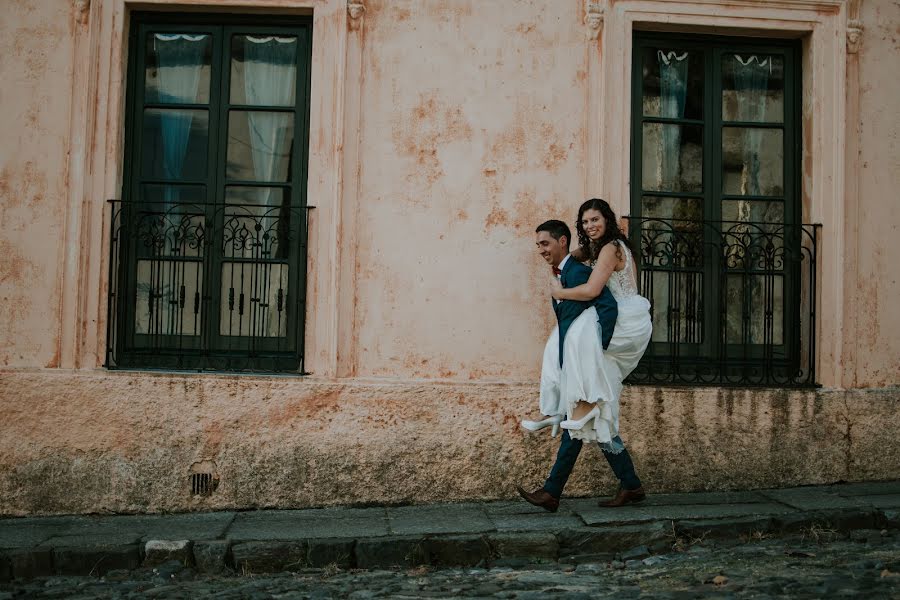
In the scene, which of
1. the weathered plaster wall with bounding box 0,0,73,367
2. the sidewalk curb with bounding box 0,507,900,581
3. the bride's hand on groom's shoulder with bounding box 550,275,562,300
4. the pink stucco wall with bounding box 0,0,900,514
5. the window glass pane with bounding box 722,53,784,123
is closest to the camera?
the sidewalk curb with bounding box 0,507,900,581

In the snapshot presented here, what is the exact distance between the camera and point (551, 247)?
22.2 ft

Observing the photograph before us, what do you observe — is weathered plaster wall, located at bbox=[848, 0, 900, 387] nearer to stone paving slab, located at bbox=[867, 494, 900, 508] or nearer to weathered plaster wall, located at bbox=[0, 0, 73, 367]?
stone paving slab, located at bbox=[867, 494, 900, 508]

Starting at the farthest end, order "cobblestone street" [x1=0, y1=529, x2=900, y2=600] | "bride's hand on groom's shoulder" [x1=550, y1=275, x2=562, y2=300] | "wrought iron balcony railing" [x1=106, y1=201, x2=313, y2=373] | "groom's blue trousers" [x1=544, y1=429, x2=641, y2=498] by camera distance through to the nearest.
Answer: "wrought iron balcony railing" [x1=106, y1=201, x2=313, y2=373] → "bride's hand on groom's shoulder" [x1=550, y1=275, x2=562, y2=300] → "groom's blue trousers" [x1=544, y1=429, x2=641, y2=498] → "cobblestone street" [x1=0, y1=529, x2=900, y2=600]

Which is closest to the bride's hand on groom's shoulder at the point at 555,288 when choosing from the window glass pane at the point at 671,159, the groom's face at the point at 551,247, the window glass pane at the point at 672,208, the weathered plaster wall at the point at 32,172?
the groom's face at the point at 551,247

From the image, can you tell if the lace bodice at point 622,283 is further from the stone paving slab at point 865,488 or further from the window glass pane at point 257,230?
the window glass pane at point 257,230

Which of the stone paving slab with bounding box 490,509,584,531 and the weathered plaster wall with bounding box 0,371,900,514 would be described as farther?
the weathered plaster wall with bounding box 0,371,900,514

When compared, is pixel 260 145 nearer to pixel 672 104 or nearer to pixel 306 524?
pixel 306 524

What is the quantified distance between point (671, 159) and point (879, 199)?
152 cm

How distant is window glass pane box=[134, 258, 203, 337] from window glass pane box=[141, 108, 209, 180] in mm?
670

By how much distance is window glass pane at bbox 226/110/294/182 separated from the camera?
767 centimetres

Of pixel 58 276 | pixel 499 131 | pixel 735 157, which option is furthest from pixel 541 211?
pixel 58 276

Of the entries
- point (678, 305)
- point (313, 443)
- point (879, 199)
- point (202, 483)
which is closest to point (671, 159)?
point (678, 305)

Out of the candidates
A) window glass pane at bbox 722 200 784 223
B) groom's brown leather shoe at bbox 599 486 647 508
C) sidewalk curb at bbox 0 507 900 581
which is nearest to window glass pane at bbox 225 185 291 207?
sidewalk curb at bbox 0 507 900 581

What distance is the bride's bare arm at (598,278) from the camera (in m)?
6.41
